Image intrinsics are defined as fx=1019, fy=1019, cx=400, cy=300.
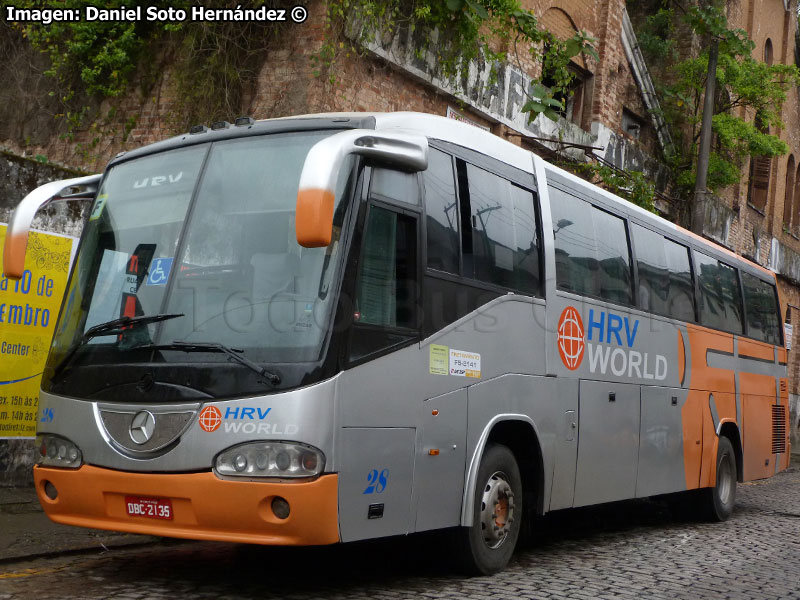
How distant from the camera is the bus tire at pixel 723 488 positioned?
38.9ft

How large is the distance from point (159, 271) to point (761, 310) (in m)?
10.3

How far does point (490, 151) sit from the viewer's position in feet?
25.2

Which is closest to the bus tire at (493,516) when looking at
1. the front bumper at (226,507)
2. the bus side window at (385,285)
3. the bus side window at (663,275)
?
the bus side window at (385,285)

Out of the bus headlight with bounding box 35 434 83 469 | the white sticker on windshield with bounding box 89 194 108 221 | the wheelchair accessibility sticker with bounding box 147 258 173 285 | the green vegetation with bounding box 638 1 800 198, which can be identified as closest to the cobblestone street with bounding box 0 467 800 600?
the bus headlight with bounding box 35 434 83 469

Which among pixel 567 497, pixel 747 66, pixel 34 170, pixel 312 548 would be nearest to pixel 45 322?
pixel 34 170

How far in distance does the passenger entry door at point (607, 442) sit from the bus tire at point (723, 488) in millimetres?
2577

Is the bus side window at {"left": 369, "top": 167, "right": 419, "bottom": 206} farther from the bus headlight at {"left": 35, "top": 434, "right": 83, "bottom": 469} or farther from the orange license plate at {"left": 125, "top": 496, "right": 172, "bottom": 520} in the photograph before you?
the bus headlight at {"left": 35, "top": 434, "right": 83, "bottom": 469}

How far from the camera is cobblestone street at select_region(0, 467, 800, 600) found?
639cm

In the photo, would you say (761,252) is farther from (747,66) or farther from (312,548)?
(312,548)

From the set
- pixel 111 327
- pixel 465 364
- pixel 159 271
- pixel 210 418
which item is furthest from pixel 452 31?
pixel 210 418

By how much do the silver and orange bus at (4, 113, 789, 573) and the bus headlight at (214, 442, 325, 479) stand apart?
0.04 ft

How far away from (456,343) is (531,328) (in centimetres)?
123

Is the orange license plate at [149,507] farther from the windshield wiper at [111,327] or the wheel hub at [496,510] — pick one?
the wheel hub at [496,510]

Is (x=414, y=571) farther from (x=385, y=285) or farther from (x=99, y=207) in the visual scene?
(x=99, y=207)
